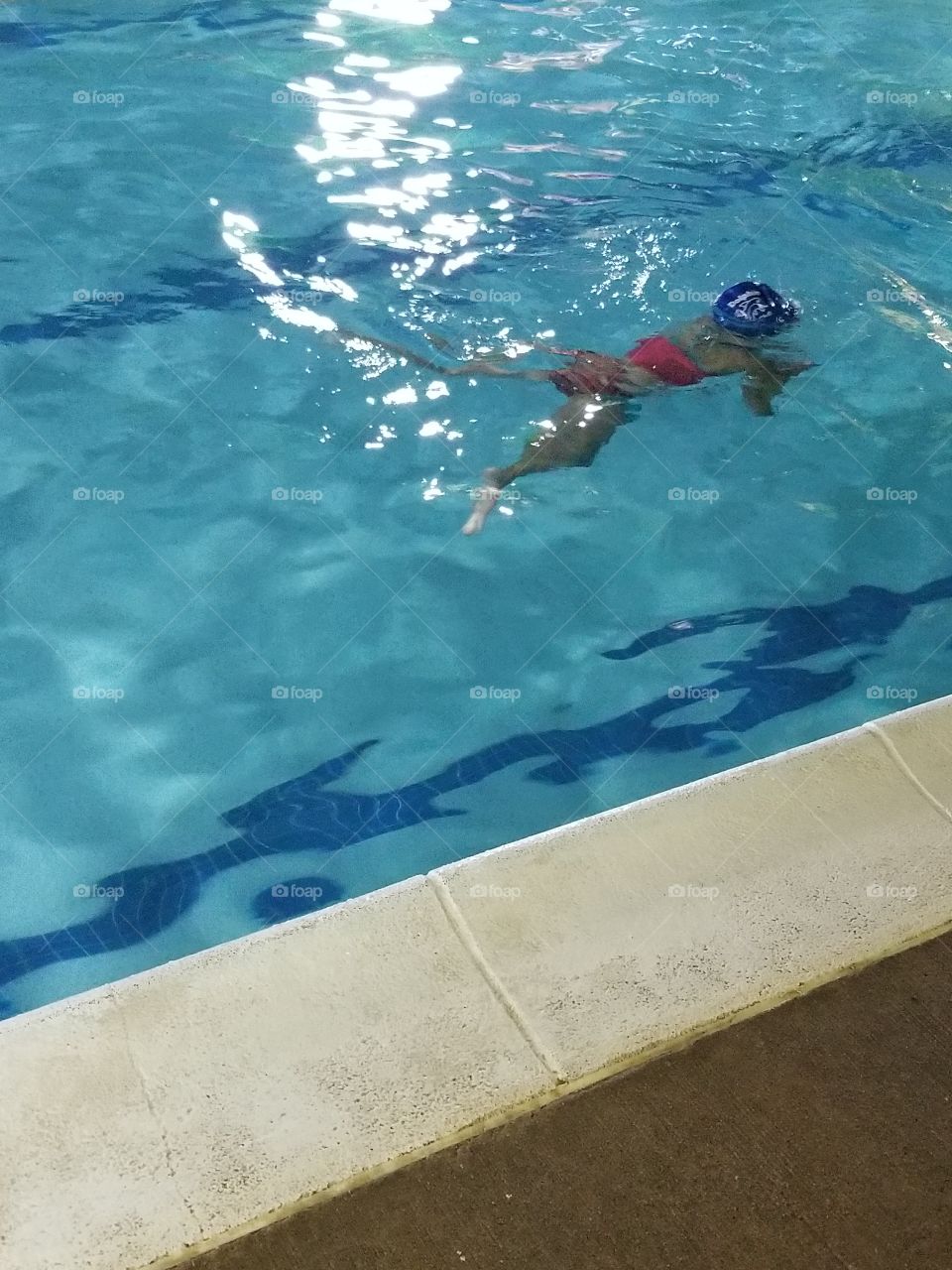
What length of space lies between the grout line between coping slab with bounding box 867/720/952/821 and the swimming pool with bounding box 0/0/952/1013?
28.5 inches

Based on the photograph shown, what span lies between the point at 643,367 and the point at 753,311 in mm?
696

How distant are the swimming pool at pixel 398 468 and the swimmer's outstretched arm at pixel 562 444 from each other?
104 mm

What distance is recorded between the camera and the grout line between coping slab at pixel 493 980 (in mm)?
3018

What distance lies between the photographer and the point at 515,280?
7332 millimetres

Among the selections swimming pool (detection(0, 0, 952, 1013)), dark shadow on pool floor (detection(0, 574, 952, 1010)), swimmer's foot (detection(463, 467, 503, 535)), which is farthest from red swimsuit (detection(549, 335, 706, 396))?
dark shadow on pool floor (detection(0, 574, 952, 1010))

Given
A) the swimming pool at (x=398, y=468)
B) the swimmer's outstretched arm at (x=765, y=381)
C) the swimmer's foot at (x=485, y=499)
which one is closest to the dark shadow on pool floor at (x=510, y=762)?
the swimming pool at (x=398, y=468)

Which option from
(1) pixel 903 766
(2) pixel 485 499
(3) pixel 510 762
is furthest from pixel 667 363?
(1) pixel 903 766

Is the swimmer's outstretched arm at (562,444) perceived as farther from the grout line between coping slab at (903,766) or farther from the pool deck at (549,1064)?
the pool deck at (549,1064)

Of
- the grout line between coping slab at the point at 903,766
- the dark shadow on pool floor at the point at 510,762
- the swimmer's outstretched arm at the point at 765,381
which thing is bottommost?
the dark shadow on pool floor at the point at 510,762

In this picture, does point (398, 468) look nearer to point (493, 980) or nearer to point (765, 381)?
point (765, 381)

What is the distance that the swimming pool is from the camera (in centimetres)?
448

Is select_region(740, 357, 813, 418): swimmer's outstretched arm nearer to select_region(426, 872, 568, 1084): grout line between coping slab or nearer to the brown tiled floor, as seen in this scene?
select_region(426, 872, 568, 1084): grout line between coping slab

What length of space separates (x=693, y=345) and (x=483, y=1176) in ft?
16.0

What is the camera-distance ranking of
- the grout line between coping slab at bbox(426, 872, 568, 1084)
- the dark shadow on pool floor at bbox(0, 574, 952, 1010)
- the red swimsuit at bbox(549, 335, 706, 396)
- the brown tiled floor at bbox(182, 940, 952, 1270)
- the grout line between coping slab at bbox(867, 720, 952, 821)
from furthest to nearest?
the red swimsuit at bbox(549, 335, 706, 396) → the dark shadow on pool floor at bbox(0, 574, 952, 1010) → the grout line between coping slab at bbox(867, 720, 952, 821) → the grout line between coping slab at bbox(426, 872, 568, 1084) → the brown tiled floor at bbox(182, 940, 952, 1270)
